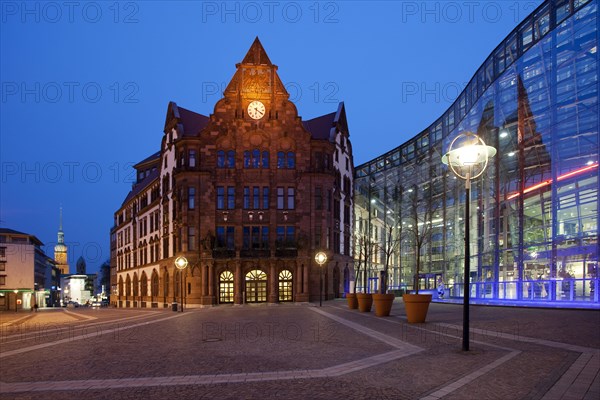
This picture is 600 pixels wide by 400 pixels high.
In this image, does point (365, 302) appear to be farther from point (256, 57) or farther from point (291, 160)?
point (256, 57)

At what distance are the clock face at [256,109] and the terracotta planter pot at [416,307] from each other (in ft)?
114

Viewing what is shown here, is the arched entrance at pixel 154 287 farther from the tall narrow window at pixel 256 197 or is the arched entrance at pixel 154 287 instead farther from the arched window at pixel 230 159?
the arched window at pixel 230 159

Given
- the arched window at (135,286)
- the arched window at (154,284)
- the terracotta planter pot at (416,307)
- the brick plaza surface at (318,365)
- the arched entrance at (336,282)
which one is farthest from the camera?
the arched window at (135,286)

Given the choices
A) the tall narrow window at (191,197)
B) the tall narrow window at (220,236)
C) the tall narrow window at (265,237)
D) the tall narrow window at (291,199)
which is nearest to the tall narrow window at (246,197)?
the tall narrow window at (265,237)

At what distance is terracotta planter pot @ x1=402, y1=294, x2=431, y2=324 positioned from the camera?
21234 millimetres

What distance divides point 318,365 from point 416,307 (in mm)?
10497

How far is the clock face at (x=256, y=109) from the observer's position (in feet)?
174

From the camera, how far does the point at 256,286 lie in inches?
2018


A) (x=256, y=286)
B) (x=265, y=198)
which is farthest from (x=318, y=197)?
(x=256, y=286)

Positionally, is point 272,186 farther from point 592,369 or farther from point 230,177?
point 592,369

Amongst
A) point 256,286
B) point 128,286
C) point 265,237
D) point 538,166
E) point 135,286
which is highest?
point 538,166

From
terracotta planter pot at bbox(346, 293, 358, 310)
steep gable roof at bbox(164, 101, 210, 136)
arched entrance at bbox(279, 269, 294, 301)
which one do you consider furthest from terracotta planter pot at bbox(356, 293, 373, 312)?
steep gable roof at bbox(164, 101, 210, 136)

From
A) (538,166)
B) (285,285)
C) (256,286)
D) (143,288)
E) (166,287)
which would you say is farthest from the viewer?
(143,288)

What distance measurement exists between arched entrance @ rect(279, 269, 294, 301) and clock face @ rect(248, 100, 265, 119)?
49.5ft
